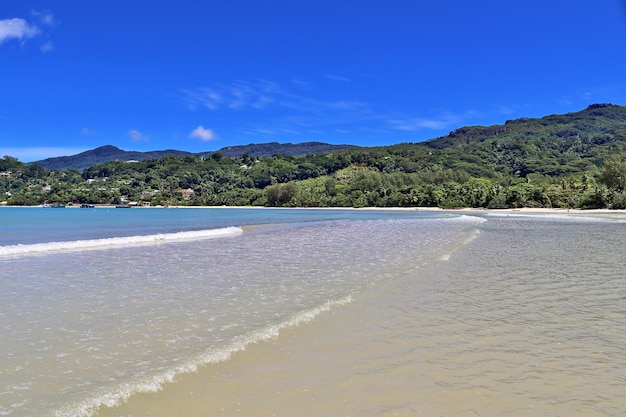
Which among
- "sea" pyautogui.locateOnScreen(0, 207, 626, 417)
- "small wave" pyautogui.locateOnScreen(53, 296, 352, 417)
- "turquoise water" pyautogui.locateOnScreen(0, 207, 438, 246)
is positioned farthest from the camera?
"turquoise water" pyautogui.locateOnScreen(0, 207, 438, 246)

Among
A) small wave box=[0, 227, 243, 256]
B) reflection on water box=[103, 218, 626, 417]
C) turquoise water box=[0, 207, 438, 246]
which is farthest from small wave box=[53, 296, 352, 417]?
turquoise water box=[0, 207, 438, 246]

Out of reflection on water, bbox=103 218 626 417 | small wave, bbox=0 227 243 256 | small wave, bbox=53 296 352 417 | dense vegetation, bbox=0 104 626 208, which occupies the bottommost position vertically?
reflection on water, bbox=103 218 626 417

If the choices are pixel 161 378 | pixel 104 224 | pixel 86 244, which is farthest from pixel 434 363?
pixel 104 224

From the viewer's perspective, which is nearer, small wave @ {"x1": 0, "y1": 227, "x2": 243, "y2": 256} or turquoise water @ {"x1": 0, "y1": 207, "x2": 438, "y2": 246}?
small wave @ {"x1": 0, "y1": 227, "x2": 243, "y2": 256}

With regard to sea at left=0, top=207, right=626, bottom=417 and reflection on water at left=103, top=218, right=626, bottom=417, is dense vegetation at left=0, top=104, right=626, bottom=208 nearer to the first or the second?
sea at left=0, top=207, right=626, bottom=417

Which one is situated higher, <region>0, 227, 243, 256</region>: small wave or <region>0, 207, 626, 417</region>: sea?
<region>0, 227, 243, 256</region>: small wave

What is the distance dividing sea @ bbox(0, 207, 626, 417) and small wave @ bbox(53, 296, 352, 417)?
0.02 m

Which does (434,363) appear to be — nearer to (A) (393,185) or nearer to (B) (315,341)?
(B) (315,341)

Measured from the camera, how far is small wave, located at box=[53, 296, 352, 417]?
4410 mm

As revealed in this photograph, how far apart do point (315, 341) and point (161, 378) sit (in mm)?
2355

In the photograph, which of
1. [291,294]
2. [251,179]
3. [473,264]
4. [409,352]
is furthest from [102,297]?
[251,179]

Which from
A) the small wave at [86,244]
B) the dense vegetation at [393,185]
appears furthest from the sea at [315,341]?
the dense vegetation at [393,185]

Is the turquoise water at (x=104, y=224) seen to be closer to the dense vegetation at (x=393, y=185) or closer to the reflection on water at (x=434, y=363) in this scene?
the reflection on water at (x=434, y=363)

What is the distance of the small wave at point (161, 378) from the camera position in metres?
4.41
